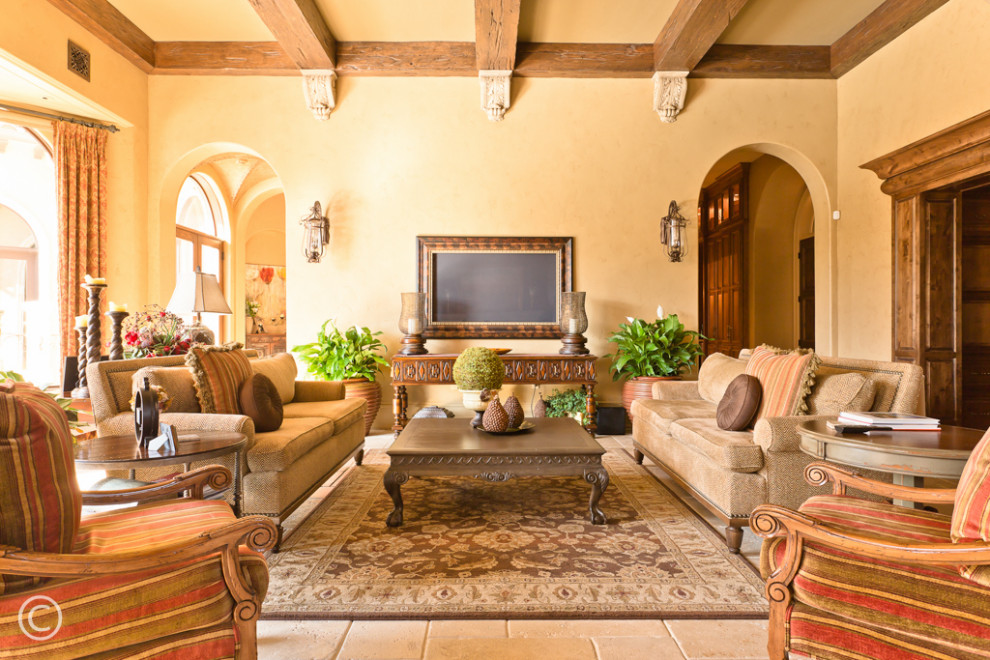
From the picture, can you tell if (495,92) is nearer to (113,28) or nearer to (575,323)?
(575,323)

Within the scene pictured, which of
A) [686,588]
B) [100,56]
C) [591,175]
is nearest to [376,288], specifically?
[591,175]

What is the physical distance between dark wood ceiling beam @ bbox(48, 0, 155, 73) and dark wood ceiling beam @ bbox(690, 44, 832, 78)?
5.24m

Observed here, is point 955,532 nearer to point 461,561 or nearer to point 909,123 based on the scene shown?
point 461,561

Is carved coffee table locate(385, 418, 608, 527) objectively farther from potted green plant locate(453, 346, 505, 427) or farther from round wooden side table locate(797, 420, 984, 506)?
round wooden side table locate(797, 420, 984, 506)

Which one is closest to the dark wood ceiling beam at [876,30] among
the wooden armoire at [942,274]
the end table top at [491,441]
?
the wooden armoire at [942,274]

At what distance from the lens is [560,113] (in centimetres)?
545

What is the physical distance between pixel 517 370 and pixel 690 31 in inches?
127

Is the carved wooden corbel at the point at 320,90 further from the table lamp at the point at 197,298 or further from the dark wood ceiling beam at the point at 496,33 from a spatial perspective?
the table lamp at the point at 197,298

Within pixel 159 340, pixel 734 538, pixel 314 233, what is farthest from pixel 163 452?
pixel 314 233

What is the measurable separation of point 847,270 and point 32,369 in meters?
8.04

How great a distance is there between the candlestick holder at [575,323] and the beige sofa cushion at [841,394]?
8.32 feet

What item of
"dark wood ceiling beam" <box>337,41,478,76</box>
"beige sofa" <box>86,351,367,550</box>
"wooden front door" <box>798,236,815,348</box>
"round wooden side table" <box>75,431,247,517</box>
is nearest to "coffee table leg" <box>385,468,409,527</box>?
"beige sofa" <box>86,351,367,550</box>

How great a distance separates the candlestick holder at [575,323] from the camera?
5152 millimetres

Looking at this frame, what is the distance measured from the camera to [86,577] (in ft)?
3.89
